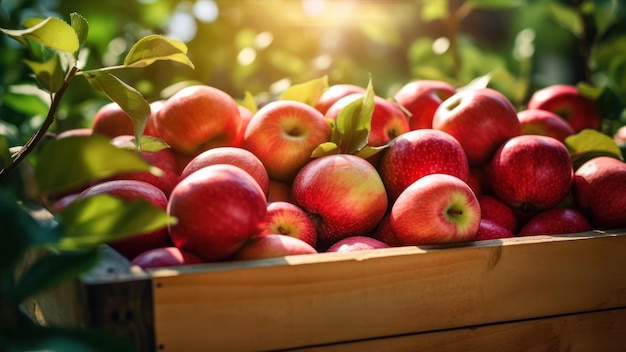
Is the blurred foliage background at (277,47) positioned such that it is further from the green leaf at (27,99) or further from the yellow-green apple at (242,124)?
the yellow-green apple at (242,124)

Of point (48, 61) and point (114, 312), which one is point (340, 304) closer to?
point (114, 312)

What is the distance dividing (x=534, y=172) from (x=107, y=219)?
72 cm

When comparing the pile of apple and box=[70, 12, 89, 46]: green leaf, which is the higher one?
box=[70, 12, 89, 46]: green leaf

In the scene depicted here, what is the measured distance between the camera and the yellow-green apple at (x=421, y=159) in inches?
41.9

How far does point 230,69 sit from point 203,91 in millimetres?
999

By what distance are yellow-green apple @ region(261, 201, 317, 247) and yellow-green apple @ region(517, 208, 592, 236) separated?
1.21 ft

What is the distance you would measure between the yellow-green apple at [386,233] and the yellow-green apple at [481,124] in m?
0.23

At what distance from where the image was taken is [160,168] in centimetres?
111

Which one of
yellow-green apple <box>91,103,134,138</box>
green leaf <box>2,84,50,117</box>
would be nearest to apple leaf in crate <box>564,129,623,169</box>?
yellow-green apple <box>91,103,134,138</box>

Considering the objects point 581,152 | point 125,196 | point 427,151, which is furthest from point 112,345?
point 581,152

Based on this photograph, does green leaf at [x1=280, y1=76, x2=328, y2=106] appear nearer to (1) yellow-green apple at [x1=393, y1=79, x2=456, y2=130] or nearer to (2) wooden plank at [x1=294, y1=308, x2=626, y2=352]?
(1) yellow-green apple at [x1=393, y1=79, x2=456, y2=130]

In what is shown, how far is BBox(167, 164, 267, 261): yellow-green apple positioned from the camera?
832mm

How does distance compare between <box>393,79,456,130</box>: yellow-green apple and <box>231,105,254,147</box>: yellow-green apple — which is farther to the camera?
<box>393,79,456,130</box>: yellow-green apple

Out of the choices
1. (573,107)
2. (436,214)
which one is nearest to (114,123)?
(436,214)
